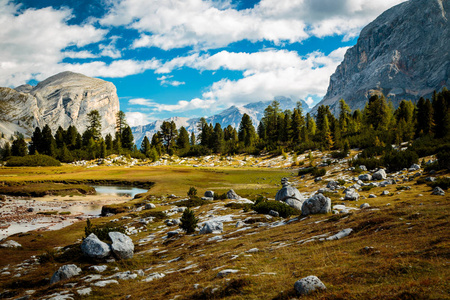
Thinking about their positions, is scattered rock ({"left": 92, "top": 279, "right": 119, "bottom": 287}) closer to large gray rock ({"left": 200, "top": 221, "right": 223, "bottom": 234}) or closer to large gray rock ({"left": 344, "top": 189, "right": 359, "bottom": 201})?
large gray rock ({"left": 200, "top": 221, "right": 223, "bottom": 234})

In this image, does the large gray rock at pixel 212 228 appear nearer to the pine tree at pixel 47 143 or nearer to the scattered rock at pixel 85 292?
the scattered rock at pixel 85 292

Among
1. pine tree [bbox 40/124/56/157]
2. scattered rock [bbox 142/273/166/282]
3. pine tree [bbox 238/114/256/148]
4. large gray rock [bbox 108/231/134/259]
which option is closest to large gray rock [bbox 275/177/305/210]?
large gray rock [bbox 108/231/134/259]

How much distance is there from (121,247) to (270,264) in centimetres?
938

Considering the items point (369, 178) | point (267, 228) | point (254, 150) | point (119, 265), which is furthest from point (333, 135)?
point (119, 265)

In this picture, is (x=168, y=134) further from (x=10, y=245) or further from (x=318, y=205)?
(x=318, y=205)

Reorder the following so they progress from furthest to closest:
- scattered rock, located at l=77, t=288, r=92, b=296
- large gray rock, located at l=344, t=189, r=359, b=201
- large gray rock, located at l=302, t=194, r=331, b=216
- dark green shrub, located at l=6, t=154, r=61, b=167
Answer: dark green shrub, located at l=6, t=154, r=61, b=167, large gray rock, located at l=344, t=189, r=359, b=201, large gray rock, located at l=302, t=194, r=331, b=216, scattered rock, located at l=77, t=288, r=92, b=296

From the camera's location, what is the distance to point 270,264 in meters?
9.55

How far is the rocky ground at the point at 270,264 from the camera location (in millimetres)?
6328

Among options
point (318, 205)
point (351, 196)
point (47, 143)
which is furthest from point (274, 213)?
point (47, 143)

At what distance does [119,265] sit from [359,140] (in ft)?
283

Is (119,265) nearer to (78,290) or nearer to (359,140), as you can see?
(78,290)

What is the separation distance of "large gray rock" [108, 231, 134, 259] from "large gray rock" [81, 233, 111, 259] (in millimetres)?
389

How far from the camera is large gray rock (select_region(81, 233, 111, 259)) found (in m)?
14.4

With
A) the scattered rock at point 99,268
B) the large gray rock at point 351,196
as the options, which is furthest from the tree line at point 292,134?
the scattered rock at point 99,268
